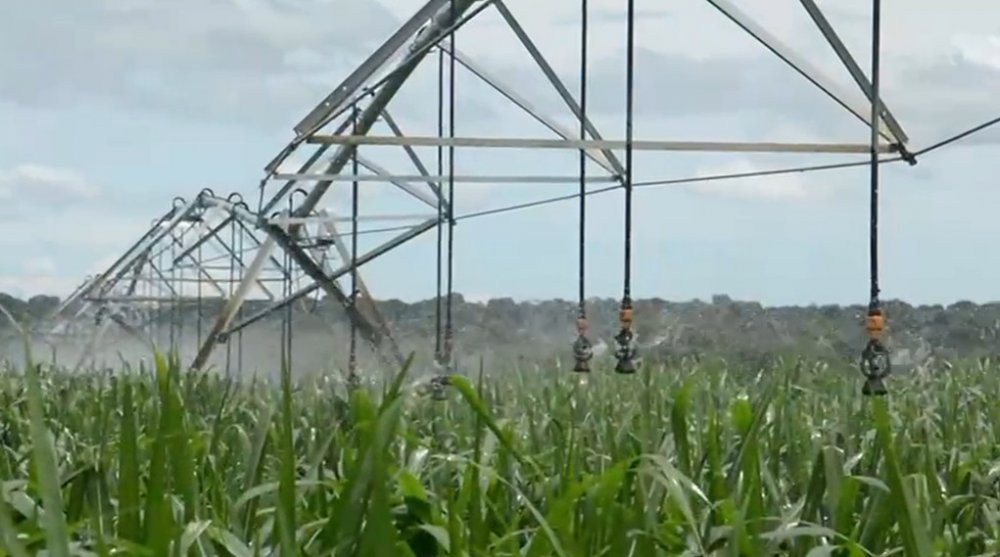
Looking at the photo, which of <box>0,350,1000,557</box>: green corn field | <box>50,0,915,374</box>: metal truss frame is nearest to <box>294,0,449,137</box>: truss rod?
<box>50,0,915,374</box>: metal truss frame

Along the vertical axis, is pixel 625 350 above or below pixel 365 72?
below

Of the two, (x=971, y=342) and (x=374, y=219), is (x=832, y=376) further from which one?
(x=374, y=219)

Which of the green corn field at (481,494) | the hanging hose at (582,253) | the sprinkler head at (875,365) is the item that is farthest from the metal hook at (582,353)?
the green corn field at (481,494)

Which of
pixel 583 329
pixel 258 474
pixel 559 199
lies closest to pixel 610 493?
pixel 258 474

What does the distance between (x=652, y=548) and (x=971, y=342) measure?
1162 centimetres

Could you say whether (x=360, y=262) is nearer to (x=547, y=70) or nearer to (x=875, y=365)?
(x=547, y=70)

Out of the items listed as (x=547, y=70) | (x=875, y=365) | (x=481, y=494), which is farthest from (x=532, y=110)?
(x=481, y=494)

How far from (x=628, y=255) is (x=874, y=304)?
2.54 metres

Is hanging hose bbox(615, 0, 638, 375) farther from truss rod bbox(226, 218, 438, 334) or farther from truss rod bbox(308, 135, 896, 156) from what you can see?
truss rod bbox(226, 218, 438, 334)

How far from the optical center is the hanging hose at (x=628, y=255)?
817cm

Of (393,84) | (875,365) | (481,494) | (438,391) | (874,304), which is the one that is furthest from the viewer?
(393,84)

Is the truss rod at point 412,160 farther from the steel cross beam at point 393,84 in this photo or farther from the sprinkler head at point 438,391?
the sprinkler head at point 438,391

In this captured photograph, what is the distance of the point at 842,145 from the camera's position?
943 cm

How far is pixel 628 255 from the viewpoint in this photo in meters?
8.59
